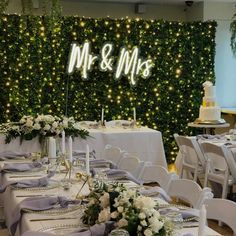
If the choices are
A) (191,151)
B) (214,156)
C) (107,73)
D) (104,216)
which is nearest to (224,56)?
(107,73)

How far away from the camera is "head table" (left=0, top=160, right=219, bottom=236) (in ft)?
8.68

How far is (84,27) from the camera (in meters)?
8.98

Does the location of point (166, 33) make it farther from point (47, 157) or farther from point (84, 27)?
point (47, 157)

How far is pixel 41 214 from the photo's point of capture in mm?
2854

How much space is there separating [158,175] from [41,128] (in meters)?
2.27

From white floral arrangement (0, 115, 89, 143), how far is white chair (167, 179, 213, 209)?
2479 millimetres

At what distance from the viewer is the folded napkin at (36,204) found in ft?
9.62

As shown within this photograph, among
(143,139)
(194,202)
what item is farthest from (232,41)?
(194,202)

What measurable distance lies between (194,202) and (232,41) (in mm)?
7299

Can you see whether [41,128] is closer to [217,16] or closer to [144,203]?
[144,203]

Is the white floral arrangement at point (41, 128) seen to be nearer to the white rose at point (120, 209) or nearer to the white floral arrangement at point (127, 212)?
the white floral arrangement at point (127, 212)

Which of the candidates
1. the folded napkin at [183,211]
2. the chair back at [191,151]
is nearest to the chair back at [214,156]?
the chair back at [191,151]

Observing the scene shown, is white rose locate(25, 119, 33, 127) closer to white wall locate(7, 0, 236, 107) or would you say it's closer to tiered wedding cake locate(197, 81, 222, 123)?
tiered wedding cake locate(197, 81, 222, 123)

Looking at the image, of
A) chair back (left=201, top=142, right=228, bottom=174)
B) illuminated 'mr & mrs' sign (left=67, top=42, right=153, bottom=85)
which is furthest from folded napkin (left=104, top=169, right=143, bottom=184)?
illuminated 'mr & mrs' sign (left=67, top=42, right=153, bottom=85)
